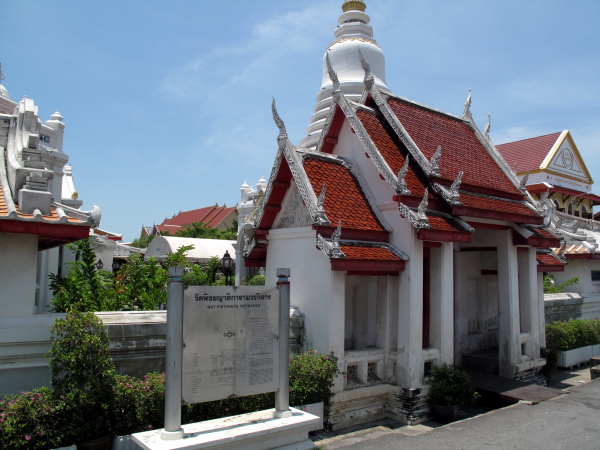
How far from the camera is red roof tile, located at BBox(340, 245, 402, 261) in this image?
308 inches

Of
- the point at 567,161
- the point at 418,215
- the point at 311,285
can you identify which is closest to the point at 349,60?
the point at 418,215

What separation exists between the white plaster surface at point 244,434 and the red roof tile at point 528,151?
25.1 m

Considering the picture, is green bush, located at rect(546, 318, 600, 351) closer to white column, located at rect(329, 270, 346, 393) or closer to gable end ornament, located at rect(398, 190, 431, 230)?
gable end ornament, located at rect(398, 190, 431, 230)

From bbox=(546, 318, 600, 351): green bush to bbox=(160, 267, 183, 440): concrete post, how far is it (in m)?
10.6

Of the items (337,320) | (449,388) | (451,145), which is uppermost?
(451,145)

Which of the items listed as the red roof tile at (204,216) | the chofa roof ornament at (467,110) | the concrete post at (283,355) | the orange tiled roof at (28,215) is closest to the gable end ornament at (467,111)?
the chofa roof ornament at (467,110)

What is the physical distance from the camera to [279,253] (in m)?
9.20

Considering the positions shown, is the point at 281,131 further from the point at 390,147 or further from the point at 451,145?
the point at 451,145

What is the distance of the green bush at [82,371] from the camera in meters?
5.11

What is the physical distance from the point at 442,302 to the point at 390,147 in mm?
3217

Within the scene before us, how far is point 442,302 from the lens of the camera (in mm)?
9055

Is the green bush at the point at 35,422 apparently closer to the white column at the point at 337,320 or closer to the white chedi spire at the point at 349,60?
the white column at the point at 337,320

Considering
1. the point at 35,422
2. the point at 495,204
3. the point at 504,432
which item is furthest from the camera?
the point at 495,204

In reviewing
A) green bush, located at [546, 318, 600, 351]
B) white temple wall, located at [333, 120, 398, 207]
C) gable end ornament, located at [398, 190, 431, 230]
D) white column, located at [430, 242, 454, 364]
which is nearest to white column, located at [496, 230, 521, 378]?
white column, located at [430, 242, 454, 364]
